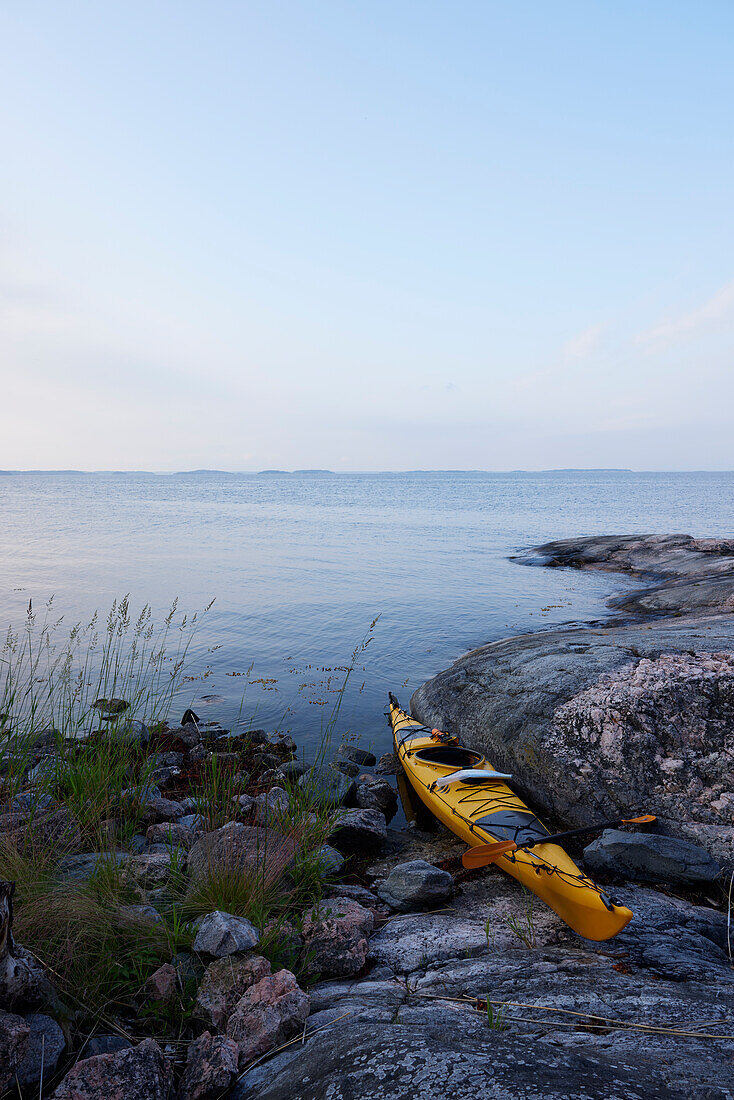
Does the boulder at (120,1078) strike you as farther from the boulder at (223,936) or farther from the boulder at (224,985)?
the boulder at (223,936)

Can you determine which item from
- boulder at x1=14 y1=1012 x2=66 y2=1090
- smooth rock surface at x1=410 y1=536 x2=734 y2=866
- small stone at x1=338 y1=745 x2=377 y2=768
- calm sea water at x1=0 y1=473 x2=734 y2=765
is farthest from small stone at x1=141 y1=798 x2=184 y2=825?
smooth rock surface at x1=410 y1=536 x2=734 y2=866

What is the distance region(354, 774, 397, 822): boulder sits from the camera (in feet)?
25.2

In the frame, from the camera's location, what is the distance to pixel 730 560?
18.5 meters

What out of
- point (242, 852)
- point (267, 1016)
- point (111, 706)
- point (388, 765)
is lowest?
point (388, 765)

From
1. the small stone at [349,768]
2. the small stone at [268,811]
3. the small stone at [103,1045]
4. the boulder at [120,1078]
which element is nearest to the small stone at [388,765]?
the small stone at [349,768]

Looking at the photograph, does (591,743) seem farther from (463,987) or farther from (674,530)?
(674,530)

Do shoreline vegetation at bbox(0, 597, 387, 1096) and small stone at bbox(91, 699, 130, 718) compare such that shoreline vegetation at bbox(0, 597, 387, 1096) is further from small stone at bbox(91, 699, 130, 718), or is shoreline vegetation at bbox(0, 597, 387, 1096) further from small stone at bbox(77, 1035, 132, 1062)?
small stone at bbox(91, 699, 130, 718)

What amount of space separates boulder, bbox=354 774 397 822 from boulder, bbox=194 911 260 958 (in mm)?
4123

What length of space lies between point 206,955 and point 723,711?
577 centimetres

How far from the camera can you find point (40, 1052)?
8.95 ft

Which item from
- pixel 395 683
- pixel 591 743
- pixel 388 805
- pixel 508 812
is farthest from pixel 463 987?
pixel 395 683

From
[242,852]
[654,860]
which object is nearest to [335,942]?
[242,852]

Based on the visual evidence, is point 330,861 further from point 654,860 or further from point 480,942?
point 654,860

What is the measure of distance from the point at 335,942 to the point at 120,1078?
1.67 metres
